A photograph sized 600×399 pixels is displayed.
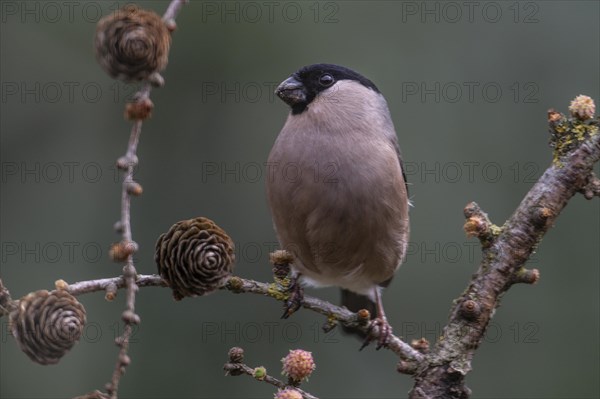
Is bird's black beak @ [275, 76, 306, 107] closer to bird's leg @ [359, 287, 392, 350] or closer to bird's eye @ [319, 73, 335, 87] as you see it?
bird's eye @ [319, 73, 335, 87]

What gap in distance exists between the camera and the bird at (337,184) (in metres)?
3.57

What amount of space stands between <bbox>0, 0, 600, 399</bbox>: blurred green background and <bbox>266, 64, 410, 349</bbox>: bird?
5.42 feet

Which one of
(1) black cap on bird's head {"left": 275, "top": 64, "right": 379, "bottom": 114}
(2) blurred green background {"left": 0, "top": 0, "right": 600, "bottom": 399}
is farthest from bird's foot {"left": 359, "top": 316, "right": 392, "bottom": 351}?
(2) blurred green background {"left": 0, "top": 0, "right": 600, "bottom": 399}

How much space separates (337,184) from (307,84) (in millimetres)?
763

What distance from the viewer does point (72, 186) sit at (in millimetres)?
5699

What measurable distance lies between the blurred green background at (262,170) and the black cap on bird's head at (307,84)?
6.12ft

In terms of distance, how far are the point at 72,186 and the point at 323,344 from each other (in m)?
2.18

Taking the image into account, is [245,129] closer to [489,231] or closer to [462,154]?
[462,154]

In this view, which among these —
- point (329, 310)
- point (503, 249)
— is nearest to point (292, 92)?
point (329, 310)

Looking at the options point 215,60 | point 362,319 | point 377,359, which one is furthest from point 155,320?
point 362,319

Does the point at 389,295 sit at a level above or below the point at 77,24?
below

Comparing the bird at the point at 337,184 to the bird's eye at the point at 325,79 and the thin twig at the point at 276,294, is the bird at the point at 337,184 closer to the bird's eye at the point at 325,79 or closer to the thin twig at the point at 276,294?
the bird's eye at the point at 325,79

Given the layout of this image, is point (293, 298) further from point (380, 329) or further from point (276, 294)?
point (380, 329)

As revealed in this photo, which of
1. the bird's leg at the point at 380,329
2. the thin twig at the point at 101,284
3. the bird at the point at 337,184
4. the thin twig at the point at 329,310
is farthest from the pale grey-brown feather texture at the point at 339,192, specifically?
the thin twig at the point at 101,284
